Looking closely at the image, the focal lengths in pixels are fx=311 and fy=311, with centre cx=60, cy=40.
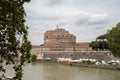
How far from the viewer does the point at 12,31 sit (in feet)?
20.1

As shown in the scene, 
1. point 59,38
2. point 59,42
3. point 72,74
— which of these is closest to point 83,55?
point 72,74

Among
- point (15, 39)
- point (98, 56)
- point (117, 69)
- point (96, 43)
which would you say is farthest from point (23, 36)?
point (96, 43)

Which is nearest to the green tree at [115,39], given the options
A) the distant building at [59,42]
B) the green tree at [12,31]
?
the green tree at [12,31]

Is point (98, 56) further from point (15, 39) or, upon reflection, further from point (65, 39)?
point (15, 39)

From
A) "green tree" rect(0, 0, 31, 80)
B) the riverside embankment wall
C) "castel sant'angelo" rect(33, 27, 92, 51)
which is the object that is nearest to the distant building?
"castel sant'angelo" rect(33, 27, 92, 51)

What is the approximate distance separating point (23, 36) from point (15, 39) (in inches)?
7.3

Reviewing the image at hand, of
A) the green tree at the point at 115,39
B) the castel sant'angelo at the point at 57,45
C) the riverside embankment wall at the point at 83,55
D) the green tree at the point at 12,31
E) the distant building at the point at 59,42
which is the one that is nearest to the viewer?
the green tree at the point at 12,31

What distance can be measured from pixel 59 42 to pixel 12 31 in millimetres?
64381

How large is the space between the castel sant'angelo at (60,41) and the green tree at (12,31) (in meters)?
A: 60.3

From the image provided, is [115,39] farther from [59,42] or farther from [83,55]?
[59,42]

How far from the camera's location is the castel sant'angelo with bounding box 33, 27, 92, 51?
2662 inches

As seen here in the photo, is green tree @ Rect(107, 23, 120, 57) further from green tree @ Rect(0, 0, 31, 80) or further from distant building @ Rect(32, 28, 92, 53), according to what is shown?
distant building @ Rect(32, 28, 92, 53)

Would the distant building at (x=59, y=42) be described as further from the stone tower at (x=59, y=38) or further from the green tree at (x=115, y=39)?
the green tree at (x=115, y=39)

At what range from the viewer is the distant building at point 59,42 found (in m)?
67.6
